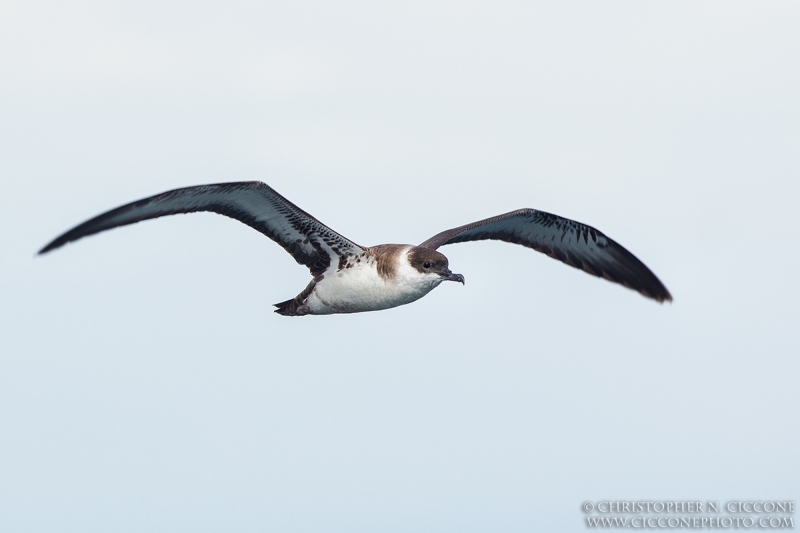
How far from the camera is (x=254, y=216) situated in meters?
17.4

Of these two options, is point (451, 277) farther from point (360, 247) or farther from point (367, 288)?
point (360, 247)

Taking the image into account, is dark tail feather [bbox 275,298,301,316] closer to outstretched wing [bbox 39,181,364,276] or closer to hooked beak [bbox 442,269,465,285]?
outstretched wing [bbox 39,181,364,276]

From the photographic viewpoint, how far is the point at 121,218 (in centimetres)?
1527

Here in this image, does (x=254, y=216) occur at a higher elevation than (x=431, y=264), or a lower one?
higher

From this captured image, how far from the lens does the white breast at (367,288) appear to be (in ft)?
53.0

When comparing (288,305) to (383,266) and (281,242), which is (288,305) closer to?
(281,242)

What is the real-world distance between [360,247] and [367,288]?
774mm

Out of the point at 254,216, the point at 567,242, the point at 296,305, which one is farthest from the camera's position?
the point at 567,242

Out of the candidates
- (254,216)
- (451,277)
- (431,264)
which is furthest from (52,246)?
(451,277)

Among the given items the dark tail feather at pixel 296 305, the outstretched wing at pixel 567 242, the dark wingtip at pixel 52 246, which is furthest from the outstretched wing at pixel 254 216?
the outstretched wing at pixel 567 242

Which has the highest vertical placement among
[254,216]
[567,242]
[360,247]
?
[567,242]

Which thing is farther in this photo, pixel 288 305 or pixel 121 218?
pixel 288 305

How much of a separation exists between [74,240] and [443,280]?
223 inches

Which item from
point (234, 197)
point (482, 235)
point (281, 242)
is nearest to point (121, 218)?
point (234, 197)
